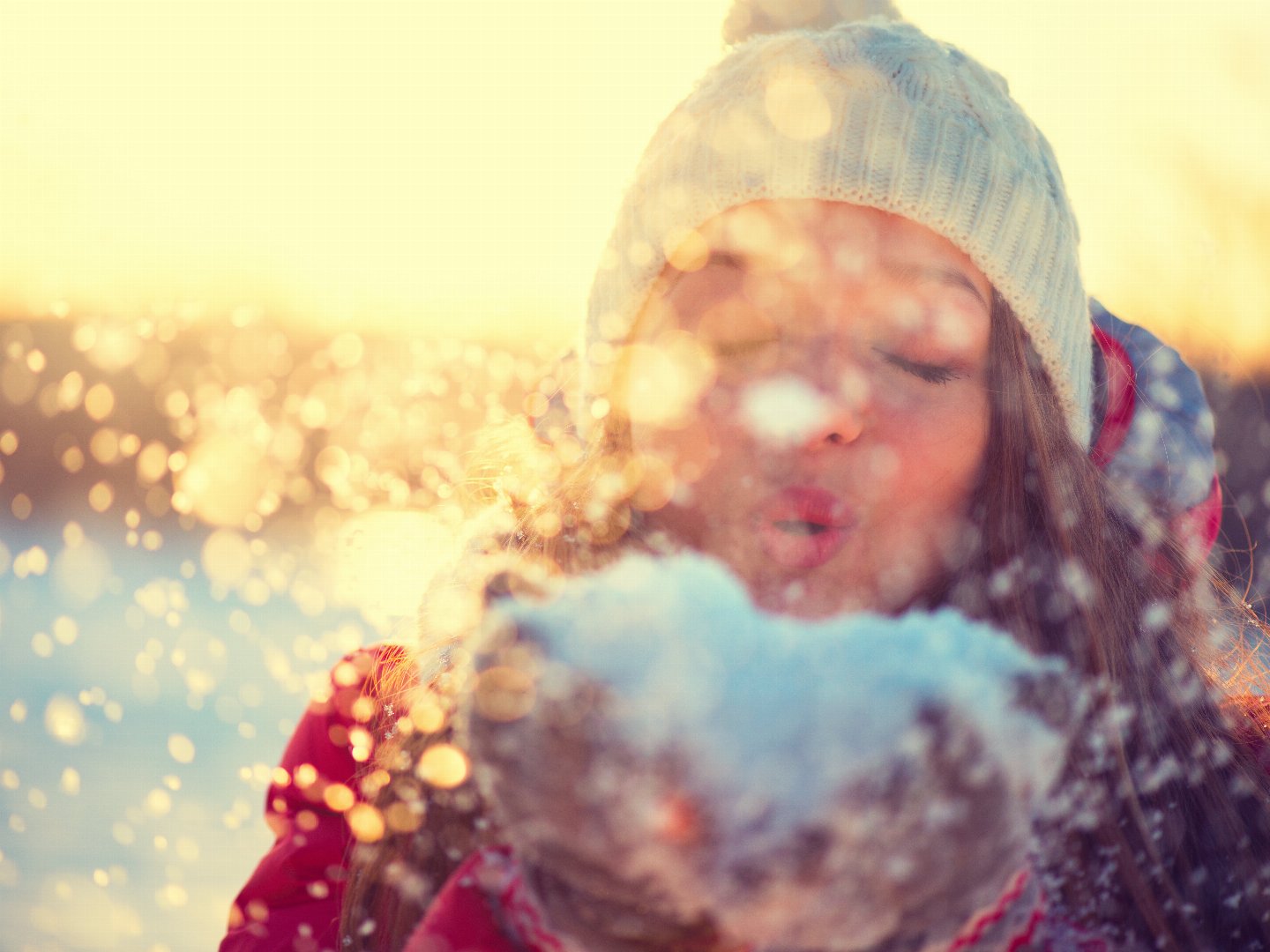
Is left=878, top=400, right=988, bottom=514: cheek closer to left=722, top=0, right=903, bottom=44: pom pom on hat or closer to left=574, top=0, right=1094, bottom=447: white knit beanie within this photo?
left=574, top=0, right=1094, bottom=447: white knit beanie

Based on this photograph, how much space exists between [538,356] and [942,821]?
1814 millimetres

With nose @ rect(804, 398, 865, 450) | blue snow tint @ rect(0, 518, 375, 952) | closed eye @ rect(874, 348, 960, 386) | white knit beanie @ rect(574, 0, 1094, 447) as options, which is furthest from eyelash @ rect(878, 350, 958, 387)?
blue snow tint @ rect(0, 518, 375, 952)

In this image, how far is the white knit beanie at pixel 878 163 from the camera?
168 cm

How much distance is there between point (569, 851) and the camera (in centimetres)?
97

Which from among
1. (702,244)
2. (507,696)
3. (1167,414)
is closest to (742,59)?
(702,244)

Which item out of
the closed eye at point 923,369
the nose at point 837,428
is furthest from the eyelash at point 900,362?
the nose at point 837,428

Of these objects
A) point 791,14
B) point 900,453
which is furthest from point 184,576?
point 900,453

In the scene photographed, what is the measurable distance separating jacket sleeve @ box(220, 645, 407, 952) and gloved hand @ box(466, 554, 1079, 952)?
39.0 inches

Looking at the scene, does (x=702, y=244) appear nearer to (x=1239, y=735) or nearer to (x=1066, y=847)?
(x=1066, y=847)

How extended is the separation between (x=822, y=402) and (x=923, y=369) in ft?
0.71

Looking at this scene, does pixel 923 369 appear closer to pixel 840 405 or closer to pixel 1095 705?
pixel 840 405

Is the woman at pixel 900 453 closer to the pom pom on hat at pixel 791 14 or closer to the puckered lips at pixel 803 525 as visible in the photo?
the puckered lips at pixel 803 525

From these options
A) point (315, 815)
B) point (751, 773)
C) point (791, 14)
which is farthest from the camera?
point (791, 14)

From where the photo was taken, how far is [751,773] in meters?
0.93
